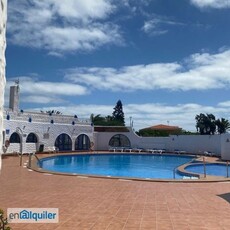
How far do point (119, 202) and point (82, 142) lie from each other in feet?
74.5

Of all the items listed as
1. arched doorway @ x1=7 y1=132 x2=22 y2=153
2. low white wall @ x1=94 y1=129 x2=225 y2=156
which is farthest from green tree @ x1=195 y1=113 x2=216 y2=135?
arched doorway @ x1=7 y1=132 x2=22 y2=153

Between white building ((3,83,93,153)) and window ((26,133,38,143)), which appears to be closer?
white building ((3,83,93,153))

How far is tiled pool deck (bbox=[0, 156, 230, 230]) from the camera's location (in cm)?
515

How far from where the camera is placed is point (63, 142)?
27.4 metres

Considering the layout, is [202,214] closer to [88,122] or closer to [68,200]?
[68,200]

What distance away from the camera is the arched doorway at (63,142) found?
26875 millimetres

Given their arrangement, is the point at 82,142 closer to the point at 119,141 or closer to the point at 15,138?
the point at 119,141

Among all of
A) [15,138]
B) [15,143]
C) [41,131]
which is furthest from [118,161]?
[15,138]

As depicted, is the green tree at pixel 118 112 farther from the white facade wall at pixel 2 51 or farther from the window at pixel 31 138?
the white facade wall at pixel 2 51

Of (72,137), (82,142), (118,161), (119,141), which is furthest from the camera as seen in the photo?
(119,141)

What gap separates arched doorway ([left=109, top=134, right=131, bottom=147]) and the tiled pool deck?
802 inches

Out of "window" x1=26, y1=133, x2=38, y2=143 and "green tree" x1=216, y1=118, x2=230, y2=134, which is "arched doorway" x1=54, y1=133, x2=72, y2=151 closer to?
"window" x1=26, y1=133, x2=38, y2=143

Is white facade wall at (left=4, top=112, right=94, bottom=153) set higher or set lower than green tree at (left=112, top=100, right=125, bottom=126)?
lower

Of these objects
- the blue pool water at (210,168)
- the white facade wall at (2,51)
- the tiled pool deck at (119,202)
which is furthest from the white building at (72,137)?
the white facade wall at (2,51)
